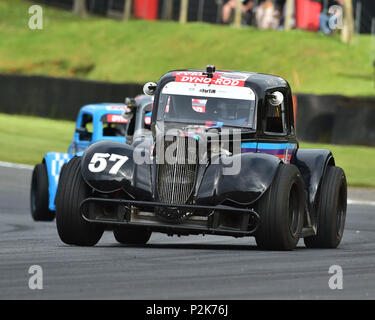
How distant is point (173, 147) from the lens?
948 cm

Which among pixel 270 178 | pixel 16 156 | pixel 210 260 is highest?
pixel 270 178

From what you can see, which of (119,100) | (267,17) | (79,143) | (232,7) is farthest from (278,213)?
(232,7)

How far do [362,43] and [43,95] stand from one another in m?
10.4

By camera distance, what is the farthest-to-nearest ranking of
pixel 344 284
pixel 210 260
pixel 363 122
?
pixel 363 122 → pixel 210 260 → pixel 344 284

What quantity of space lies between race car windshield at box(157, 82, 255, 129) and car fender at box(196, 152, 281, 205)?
3.24 feet

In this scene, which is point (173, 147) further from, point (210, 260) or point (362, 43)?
point (362, 43)

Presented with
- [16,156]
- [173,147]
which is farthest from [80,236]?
[16,156]

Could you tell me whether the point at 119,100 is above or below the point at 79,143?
below

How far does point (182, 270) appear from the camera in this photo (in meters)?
7.89

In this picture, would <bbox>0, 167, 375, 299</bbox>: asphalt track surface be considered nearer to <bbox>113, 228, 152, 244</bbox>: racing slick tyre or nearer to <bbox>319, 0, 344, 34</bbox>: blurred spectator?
<bbox>113, 228, 152, 244</bbox>: racing slick tyre

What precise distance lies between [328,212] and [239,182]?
64.0 inches

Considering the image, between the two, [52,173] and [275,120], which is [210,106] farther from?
[52,173]

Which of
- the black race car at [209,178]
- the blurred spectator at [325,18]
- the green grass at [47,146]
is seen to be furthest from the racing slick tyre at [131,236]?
the blurred spectator at [325,18]

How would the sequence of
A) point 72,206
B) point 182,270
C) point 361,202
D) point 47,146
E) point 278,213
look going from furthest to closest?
point 47,146 → point 361,202 → point 72,206 → point 278,213 → point 182,270
